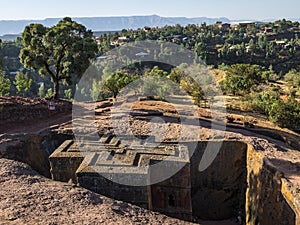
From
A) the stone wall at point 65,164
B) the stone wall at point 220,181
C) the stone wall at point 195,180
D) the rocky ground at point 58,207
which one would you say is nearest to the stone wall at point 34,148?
the stone wall at point 195,180

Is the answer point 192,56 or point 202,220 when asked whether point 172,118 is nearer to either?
point 202,220

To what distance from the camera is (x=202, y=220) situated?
15.1m

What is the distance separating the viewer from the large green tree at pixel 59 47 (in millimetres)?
18359

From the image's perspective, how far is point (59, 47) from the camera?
→ 18484 millimetres

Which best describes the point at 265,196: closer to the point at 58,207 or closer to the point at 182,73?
the point at 58,207

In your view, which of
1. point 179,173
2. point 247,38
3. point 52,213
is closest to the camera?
point 52,213

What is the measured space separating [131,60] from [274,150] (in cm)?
4382

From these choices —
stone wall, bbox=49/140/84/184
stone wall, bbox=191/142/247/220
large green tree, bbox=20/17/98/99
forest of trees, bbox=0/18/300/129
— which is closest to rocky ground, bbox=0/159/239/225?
stone wall, bbox=49/140/84/184

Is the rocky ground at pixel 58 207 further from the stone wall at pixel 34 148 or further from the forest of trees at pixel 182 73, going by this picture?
the forest of trees at pixel 182 73

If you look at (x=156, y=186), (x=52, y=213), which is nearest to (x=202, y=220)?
(x=156, y=186)

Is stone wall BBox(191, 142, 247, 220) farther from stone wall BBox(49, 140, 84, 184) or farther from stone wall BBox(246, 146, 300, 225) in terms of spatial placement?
stone wall BBox(49, 140, 84, 184)

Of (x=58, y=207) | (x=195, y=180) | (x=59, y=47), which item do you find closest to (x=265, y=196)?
(x=195, y=180)

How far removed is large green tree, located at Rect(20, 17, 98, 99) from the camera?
18.4 m

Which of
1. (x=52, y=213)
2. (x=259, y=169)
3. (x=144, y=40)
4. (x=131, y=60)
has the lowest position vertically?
(x=259, y=169)
